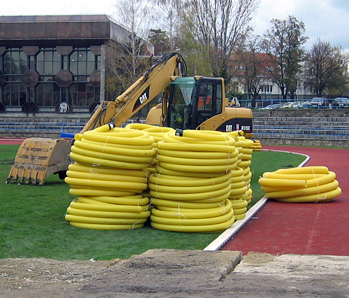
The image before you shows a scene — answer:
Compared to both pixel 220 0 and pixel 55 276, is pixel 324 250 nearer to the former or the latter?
pixel 55 276

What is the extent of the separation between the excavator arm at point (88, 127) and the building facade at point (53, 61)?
36856 millimetres

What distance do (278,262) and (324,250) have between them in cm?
182

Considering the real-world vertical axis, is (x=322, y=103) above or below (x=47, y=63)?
below

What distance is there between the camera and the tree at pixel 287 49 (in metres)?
67.3

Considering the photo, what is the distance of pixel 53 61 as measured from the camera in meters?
57.1

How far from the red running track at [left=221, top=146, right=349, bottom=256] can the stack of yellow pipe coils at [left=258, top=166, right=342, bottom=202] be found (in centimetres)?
19

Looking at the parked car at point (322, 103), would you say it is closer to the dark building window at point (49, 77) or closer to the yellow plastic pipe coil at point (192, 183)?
the dark building window at point (49, 77)

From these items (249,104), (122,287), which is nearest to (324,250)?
(122,287)

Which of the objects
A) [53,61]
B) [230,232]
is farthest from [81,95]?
[230,232]

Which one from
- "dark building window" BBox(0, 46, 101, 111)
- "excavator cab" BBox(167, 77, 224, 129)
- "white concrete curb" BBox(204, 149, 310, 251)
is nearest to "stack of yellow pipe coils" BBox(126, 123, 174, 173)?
"white concrete curb" BBox(204, 149, 310, 251)

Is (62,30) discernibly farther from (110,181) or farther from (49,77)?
(110,181)

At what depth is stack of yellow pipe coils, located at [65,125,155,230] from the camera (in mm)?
8406

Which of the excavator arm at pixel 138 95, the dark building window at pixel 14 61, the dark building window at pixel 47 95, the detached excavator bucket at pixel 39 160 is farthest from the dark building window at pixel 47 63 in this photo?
the detached excavator bucket at pixel 39 160

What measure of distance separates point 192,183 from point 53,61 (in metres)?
51.3
